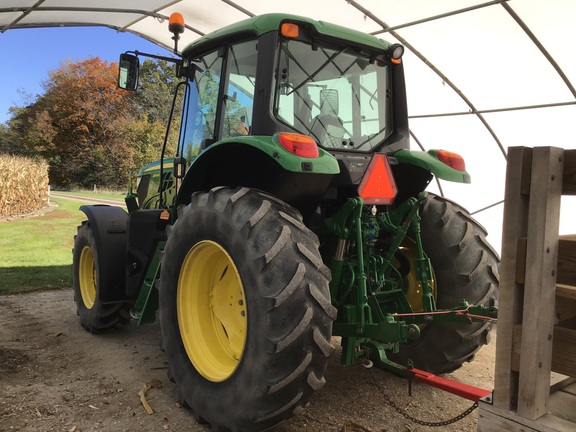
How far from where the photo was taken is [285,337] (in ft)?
7.85

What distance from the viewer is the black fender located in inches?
176

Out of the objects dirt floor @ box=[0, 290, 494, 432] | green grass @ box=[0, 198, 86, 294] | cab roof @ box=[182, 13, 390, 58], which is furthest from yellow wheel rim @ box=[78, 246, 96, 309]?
cab roof @ box=[182, 13, 390, 58]

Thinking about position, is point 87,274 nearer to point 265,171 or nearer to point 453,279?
point 265,171

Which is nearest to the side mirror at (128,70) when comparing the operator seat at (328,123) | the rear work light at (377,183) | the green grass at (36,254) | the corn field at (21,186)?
the operator seat at (328,123)

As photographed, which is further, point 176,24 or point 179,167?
point 179,167

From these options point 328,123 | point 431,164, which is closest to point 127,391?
point 328,123

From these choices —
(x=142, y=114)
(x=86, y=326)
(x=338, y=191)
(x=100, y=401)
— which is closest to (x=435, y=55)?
(x=338, y=191)

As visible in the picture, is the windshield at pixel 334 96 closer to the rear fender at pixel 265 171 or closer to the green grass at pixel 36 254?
the rear fender at pixel 265 171

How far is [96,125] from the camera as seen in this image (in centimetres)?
3784

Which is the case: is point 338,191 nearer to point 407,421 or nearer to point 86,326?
point 407,421

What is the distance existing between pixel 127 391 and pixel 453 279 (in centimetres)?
243

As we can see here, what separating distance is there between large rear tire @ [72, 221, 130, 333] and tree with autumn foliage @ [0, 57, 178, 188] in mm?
30222

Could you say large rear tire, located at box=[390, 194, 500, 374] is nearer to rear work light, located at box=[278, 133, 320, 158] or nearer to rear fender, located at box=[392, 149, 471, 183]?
rear fender, located at box=[392, 149, 471, 183]

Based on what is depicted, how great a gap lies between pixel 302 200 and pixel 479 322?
152 cm
